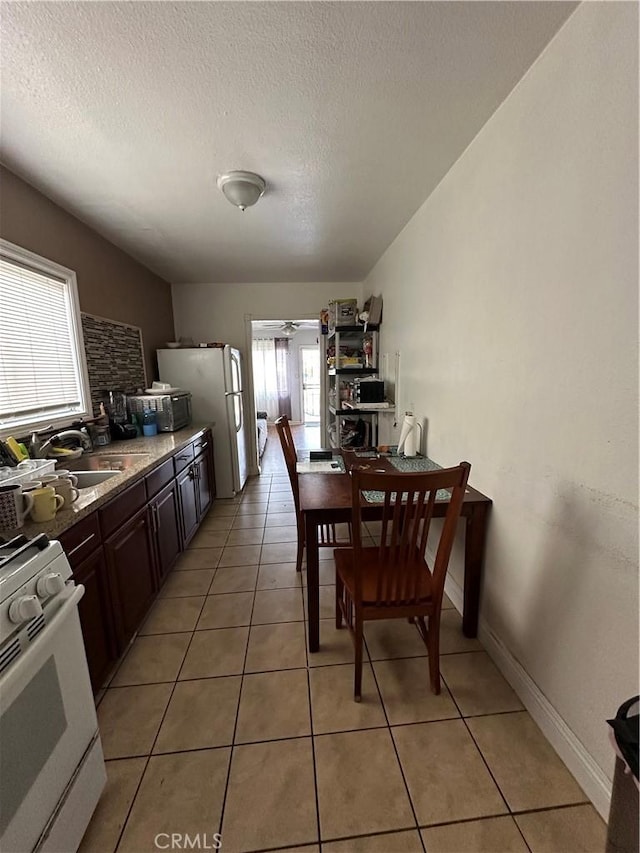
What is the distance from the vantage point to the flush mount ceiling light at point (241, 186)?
1.86 meters

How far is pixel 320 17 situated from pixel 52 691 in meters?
2.06

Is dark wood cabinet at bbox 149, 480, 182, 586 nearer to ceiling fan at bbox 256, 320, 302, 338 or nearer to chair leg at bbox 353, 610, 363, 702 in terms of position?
chair leg at bbox 353, 610, 363, 702

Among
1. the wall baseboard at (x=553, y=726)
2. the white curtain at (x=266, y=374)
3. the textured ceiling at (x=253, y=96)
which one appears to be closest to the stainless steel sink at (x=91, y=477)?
the textured ceiling at (x=253, y=96)

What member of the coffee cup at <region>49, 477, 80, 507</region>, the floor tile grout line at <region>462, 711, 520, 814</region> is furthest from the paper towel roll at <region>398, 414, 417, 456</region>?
the coffee cup at <region>49, 477, 80, 507</region>

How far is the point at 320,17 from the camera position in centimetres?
104

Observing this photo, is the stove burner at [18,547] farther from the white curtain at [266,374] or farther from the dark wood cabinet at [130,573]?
the white curtain at [266,374]

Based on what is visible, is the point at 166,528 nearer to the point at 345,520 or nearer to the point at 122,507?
the point at 122,507

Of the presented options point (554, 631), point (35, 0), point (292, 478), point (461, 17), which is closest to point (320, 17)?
point (461, 17)

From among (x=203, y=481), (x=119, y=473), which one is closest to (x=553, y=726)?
(x=119, y=473)

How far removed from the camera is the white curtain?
8.50 meters

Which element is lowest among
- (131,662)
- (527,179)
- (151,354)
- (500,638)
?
(131,662)

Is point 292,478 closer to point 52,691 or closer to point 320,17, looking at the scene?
point 52,691

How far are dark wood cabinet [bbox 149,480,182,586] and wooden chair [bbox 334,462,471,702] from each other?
47.3 inches

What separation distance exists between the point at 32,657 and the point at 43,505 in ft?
2.09
